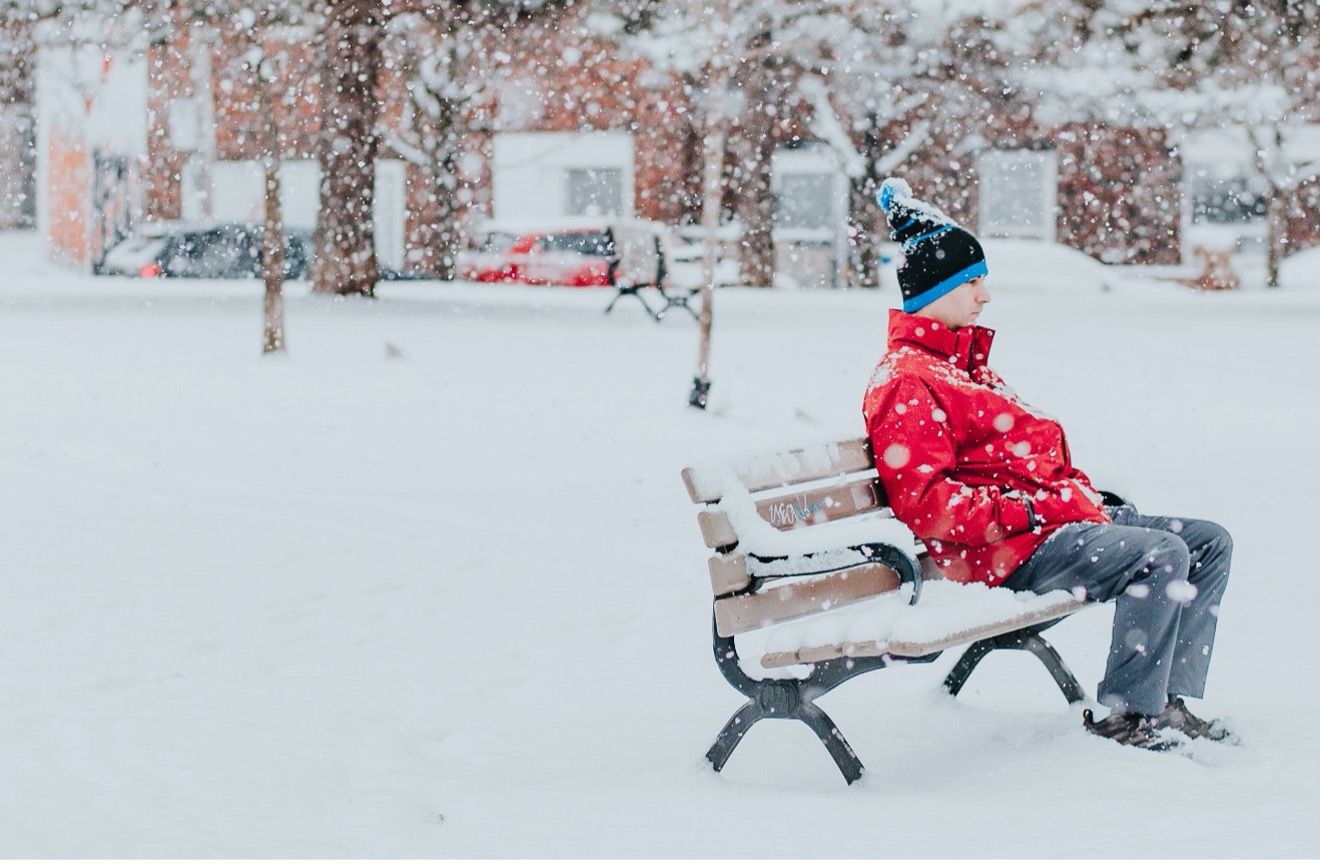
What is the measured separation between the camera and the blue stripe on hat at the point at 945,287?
14.2ft

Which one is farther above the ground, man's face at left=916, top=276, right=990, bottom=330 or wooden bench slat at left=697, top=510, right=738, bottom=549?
man's face at left=916, top=276, right=990, bottom=330

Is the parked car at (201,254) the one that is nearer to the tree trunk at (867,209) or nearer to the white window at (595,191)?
the tree trunk at (867,209)

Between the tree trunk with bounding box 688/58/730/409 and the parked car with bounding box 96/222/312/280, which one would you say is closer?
the tree trunk with bounding box 688/58/730/409

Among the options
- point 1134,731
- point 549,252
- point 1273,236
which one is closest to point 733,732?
point 1134,731

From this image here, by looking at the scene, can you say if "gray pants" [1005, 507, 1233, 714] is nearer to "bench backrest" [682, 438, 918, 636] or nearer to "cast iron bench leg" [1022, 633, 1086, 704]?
"bench backrest" [682, 438, 918, 636]

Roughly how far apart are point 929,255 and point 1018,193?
1410 inches

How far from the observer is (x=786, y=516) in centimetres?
419

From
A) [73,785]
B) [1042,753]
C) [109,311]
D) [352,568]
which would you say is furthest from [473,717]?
[109,311]

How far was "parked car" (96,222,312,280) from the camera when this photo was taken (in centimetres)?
3027

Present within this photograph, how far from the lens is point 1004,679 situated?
5176 mm

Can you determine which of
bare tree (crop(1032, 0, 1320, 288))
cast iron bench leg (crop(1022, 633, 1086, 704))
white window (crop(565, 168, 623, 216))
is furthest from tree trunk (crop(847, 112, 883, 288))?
cast iron bench leg (crop(1022, 633, 1086, 704))

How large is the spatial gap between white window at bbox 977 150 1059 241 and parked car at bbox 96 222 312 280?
1571 cm

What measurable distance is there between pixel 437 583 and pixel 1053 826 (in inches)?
127

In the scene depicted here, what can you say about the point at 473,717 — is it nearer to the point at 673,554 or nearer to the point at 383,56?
the point at 673,554
